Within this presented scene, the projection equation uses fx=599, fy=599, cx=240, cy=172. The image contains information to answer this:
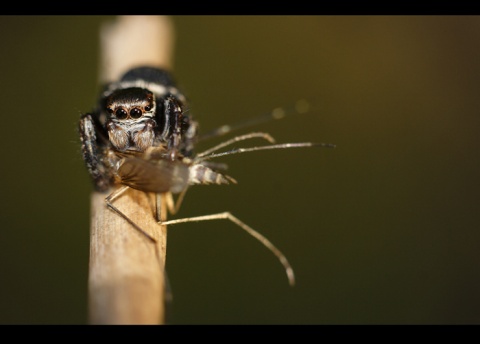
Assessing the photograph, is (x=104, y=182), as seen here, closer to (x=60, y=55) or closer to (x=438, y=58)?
(x=60, y=55)

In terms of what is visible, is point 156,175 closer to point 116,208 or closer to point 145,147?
point 116,208

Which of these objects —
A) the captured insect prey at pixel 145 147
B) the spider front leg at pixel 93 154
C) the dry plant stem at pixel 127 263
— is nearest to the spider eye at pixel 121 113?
the captured insect prey at pixel 145 147

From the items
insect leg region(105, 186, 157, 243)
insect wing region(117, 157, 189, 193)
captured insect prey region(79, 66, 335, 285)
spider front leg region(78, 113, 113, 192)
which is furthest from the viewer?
spider front leg region(78, 113, 113, 192)

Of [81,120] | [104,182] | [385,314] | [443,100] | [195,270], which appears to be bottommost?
[385,314]

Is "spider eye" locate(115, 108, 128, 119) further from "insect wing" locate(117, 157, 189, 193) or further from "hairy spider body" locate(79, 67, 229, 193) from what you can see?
"insect wing" locate(117, 157, 189, 193)

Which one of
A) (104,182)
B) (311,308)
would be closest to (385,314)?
(311,308)

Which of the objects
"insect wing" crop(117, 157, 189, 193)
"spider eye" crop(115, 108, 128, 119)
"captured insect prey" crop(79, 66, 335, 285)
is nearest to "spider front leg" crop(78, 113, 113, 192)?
"captured insect prey" crop(79, 66, 335, 285)
